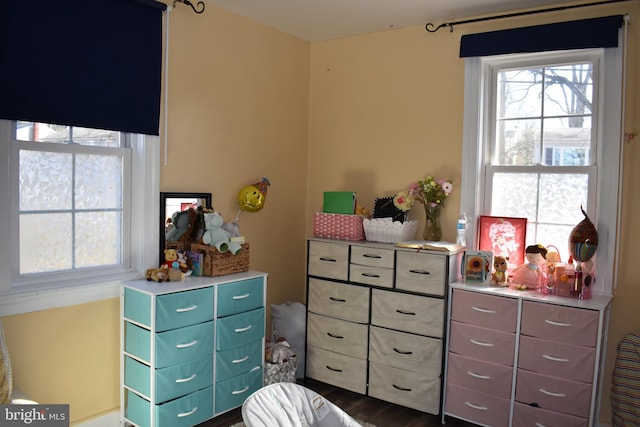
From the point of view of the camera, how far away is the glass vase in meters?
3.44

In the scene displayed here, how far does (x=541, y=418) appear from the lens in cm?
283

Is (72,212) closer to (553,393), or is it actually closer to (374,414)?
(374,414)

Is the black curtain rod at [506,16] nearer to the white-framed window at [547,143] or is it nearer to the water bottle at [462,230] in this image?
the white-framed window at [547,143]

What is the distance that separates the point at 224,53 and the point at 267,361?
203cm

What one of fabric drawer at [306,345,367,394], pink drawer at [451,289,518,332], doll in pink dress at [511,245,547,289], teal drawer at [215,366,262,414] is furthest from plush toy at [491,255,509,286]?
teal drawer at [215,366,262,414]

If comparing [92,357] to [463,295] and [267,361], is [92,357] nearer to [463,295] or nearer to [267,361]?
[267,361]

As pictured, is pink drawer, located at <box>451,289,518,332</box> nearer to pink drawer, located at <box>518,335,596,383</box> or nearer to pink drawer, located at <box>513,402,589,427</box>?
pink drawer, located at <box>518,335,596,383</box>

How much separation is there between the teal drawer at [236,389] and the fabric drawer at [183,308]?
44 centimetres

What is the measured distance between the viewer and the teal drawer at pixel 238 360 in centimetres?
300

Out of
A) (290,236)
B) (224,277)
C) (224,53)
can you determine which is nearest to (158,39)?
(224,53)

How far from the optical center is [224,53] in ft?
11.2

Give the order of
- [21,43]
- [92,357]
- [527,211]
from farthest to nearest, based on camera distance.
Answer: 1. [527,211]
2. [92,357]
3. [21,43]

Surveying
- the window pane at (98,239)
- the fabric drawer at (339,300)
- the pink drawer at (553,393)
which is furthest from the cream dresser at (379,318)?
the window pane at (98,239)

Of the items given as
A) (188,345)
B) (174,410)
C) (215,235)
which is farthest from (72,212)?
(174,410)
